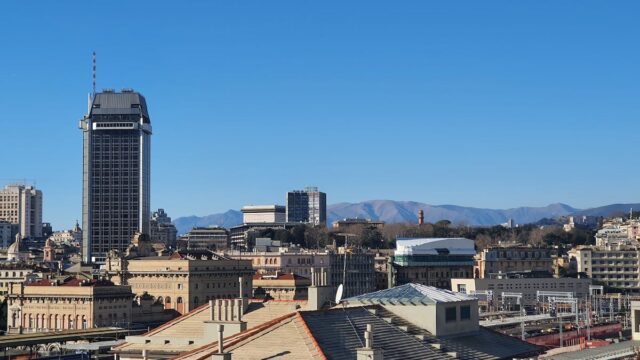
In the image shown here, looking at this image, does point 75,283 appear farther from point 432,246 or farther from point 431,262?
point 432,246

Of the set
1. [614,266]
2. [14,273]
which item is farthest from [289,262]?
[614,266]

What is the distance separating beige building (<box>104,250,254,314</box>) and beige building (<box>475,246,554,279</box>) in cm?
5418

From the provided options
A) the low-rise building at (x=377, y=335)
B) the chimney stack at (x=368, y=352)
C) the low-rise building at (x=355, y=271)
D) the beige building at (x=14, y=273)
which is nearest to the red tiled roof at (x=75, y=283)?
the beige building at (x=14, y=273)

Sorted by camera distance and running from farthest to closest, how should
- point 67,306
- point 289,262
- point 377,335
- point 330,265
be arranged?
1. point 289,262
2. point 330,265
3. point 67,306
4. point 377,335

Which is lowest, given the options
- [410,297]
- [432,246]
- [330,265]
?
[330,265]

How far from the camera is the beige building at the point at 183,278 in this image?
129500mm

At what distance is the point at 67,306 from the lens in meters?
115

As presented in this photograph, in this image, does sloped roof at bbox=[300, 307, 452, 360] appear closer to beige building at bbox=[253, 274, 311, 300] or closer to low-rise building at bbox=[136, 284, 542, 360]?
low-rise building at bbox=[136, 284, 542, 360]

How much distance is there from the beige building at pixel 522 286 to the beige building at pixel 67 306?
54.2 meters

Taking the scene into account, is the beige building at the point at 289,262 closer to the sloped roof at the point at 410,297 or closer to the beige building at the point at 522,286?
the beige building at the point at 522,286

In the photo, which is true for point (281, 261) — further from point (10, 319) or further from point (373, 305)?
point (373, 305)

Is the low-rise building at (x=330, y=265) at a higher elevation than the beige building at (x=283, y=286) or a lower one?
higher

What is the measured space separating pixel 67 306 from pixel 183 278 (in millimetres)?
18038

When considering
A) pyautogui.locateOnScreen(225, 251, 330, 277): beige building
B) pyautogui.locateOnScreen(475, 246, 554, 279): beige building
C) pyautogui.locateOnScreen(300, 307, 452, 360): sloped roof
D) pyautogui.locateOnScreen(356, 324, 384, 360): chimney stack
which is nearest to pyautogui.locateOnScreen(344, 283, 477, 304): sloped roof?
pyautogui.locateOnScreen(300, 307, 452, 360): sloped roof
